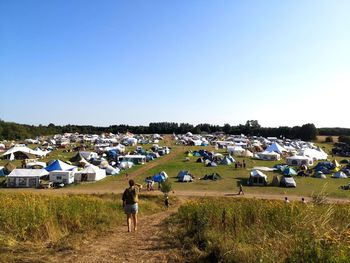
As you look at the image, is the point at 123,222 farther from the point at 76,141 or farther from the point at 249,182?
the point at 76,141

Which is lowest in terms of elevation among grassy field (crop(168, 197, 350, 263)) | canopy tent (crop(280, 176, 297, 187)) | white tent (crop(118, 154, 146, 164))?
canopy tent (crop(280, 176, 297, 187))

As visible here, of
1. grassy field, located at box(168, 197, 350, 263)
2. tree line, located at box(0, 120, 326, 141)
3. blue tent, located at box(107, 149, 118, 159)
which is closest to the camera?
grassy field, located at box(168, 197, 350, 263)

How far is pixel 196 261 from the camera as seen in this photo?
5.69m

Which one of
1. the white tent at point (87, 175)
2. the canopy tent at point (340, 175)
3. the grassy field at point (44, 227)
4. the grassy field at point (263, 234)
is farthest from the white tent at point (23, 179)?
the canopy tent at point (340, 175)

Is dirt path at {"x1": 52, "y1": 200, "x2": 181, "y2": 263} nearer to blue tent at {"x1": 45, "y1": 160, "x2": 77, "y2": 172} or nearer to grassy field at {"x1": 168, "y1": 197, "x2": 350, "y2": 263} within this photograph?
grassy field at {"x1": 168, "y1": 197, "x2": 350, "y2": 263}

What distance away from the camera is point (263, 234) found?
635 centimetres

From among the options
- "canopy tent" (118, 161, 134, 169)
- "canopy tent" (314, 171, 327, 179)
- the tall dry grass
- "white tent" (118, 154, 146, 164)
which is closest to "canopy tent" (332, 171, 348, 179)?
"canopy tent" (314, 171, 327, 179)

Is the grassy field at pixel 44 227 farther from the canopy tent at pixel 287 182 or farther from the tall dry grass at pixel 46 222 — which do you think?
the canopy tent at pixel 287 182

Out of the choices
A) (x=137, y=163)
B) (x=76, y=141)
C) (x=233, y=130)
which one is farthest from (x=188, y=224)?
(x=233, y=130)

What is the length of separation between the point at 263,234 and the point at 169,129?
6003 inches

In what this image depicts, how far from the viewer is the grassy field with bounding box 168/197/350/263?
14.2ft

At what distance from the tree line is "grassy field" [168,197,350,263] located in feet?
374

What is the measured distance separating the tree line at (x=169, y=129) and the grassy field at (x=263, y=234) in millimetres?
114146

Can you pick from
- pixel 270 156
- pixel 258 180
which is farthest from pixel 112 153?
pixel 258 180
